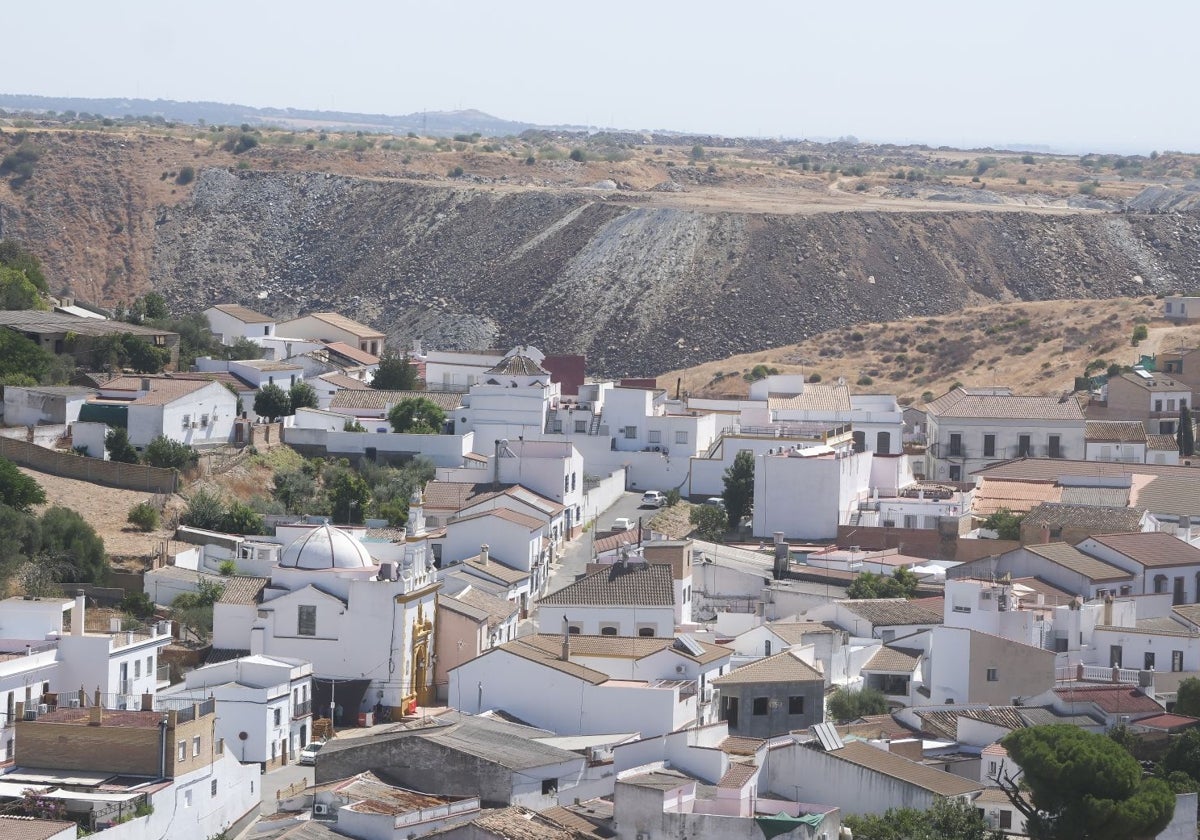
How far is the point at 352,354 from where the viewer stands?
8106 cm

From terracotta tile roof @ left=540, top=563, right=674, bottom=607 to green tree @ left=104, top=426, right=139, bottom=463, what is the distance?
48.2 ft

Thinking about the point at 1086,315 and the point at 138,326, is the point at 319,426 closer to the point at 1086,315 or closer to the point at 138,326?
the point at 138,326

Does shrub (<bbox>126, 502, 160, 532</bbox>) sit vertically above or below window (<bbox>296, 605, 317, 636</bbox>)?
above

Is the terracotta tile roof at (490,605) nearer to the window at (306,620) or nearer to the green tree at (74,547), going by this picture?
the window at (306,620)

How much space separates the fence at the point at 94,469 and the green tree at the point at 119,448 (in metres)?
1.20

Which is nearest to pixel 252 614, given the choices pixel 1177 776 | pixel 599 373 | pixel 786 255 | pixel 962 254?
pixel 1177 776

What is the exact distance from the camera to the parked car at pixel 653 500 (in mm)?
63906

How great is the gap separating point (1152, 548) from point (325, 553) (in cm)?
1884

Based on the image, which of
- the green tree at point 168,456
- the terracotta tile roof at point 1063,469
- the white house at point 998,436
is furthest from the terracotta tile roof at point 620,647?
the white house at point 998,436

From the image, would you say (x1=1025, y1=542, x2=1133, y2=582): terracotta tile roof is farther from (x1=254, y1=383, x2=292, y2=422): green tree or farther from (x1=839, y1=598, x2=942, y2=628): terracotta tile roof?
(x1=254, y1=383, x2=292, y2=422): green tree

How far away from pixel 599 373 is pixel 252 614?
2262 inches

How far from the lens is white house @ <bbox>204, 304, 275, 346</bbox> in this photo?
82625 millimetres

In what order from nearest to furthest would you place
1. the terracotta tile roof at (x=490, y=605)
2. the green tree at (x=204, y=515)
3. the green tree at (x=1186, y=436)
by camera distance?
the terracotta tile roof at (x=490, y=605) < the green tree at (x=204, y=515) < the green tree at (x=1186, y=436)

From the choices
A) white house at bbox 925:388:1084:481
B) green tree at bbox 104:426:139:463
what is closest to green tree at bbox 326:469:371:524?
green tree at bbox 104:426:139:463
